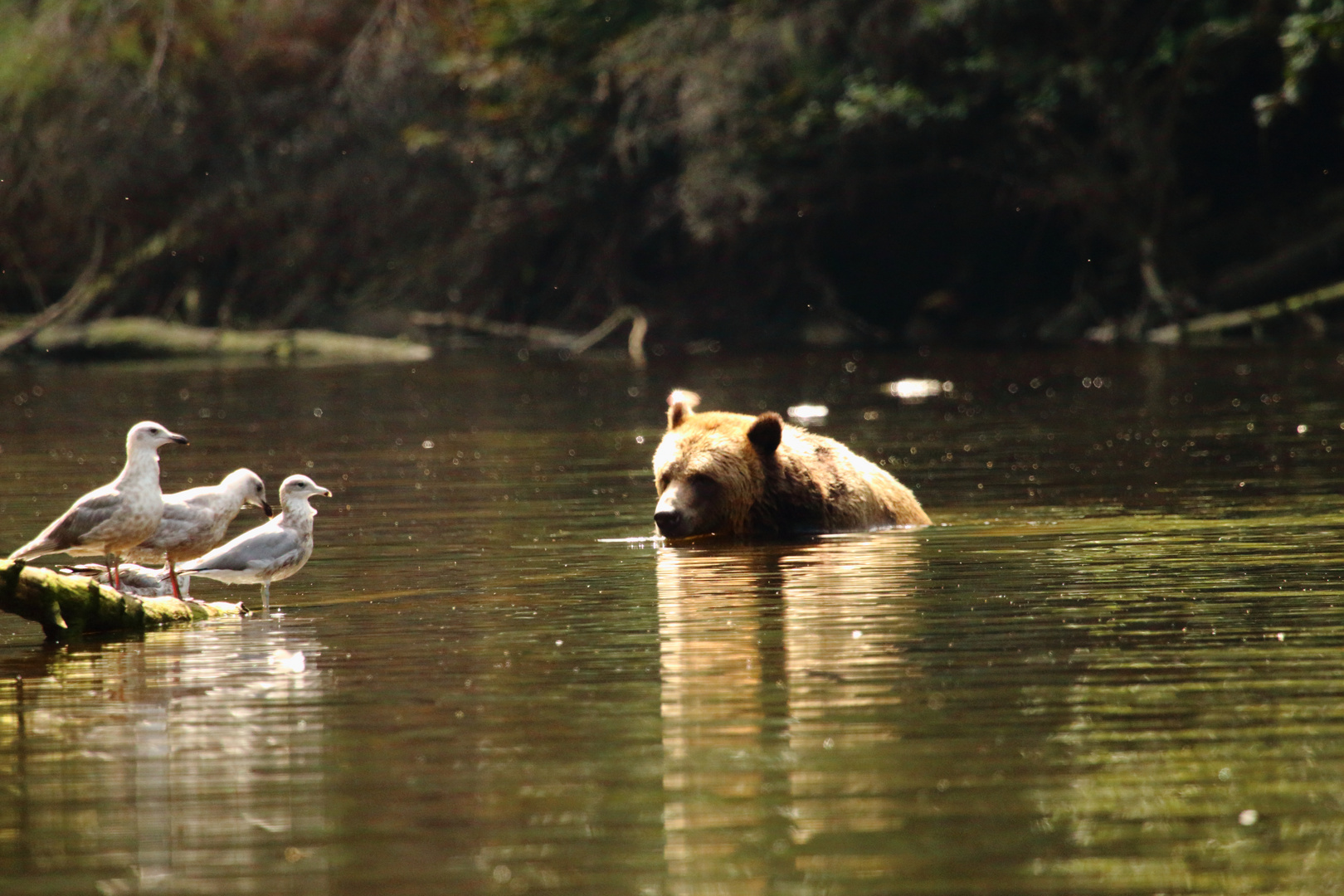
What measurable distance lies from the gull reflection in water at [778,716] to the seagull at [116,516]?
214 centimetres

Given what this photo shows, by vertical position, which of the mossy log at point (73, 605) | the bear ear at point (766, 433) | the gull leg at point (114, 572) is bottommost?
the mossy log at point (73, 605)

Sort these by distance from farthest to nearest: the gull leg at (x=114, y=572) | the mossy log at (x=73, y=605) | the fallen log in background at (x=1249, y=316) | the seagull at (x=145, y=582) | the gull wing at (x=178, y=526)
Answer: the fallen log in background at (x=1249, y=316), the seagull at (x=145, y=582), the gull wing at (x=178, y=526), the gull leg at (x=114, y=572), the mossy log at (x=73, y=605)

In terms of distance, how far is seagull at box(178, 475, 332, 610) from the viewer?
8.79 meters

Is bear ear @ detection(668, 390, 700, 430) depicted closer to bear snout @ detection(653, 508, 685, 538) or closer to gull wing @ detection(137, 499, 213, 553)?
bear snout @ detection(653, 508, 685, 538)

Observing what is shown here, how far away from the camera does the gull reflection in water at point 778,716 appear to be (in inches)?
182

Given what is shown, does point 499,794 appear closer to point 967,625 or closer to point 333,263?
point 967,625

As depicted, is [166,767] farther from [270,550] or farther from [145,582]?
[145,582]

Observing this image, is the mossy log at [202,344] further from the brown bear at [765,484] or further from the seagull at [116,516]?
the seagull at [116,516]

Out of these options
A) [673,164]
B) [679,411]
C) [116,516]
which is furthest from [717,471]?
[673,164]

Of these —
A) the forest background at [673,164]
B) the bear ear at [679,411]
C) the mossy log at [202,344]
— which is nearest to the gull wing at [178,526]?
the bear ear at [679,411]

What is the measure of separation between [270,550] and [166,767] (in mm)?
3271

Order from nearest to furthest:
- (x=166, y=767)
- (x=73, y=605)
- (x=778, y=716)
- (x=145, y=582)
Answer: (x=166, y=767)
(x=778, y=716)
(x=73, y=605)
(x=145, y=582)

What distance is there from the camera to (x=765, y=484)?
37.4ft

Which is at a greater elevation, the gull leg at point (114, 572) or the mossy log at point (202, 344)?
the mossy log at point (202, 344)
